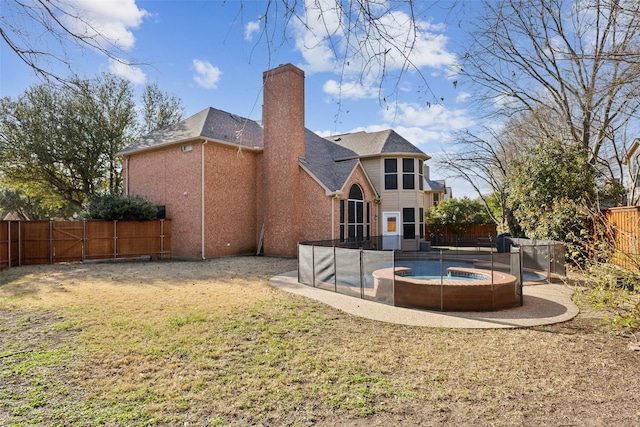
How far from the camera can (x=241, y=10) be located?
2.67m

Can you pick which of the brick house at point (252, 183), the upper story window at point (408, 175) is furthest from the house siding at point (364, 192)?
the upper story window at point (408, 175)

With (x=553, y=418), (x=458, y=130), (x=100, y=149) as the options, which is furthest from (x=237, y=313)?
(x=100, y=149)

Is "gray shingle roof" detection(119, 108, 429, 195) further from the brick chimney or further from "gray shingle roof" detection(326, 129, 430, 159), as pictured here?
the brick chimney

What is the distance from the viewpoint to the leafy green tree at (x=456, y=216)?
96.2ft

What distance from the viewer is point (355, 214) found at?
20594 mm

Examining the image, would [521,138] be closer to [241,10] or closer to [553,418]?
[553,418]

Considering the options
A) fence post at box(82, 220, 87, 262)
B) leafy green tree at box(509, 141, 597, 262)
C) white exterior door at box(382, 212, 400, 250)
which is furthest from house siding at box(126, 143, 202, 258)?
leafy green tree at box(509, 141, 597, 262)

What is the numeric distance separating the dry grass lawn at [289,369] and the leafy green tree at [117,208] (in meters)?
10.1

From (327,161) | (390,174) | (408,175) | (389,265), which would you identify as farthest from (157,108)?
(389,265)

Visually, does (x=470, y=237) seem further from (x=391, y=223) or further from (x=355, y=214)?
(x=355, y=214)

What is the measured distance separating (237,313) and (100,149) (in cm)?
2481

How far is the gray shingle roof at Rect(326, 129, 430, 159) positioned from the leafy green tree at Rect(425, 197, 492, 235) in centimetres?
757

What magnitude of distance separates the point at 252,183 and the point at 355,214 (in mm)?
6402

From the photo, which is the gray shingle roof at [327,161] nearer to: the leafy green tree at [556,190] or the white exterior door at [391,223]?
the white exterior door at [391,223]
